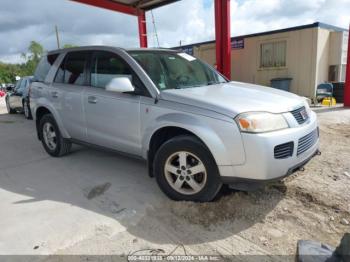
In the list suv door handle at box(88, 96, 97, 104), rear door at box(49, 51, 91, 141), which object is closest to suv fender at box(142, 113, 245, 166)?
suv door handle at box(88, 96, 97, 104)

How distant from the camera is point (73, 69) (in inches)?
196

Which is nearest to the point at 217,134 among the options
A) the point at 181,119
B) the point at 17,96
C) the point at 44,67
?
the point at 181,119

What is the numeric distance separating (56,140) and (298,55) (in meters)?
11.4

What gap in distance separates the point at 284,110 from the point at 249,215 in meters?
1.17

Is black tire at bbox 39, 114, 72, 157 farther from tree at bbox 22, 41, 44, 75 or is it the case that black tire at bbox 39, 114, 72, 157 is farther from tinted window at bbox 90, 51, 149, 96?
tree at bbox 22, 41, 44, 75

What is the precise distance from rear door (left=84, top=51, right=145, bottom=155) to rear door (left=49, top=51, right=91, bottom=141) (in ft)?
0.61

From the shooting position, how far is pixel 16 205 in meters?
3.75

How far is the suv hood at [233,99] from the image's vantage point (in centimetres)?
314

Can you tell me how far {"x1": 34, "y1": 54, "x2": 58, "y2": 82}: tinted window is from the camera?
17.9ft

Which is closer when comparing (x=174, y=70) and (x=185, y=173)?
(x=185, y=173)

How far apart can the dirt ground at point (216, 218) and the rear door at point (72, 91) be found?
0.85 meters

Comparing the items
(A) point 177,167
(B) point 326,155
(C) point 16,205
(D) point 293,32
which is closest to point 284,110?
(A) point 177,167

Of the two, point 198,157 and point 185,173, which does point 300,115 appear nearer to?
point 198,157

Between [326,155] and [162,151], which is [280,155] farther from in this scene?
[326,155]
